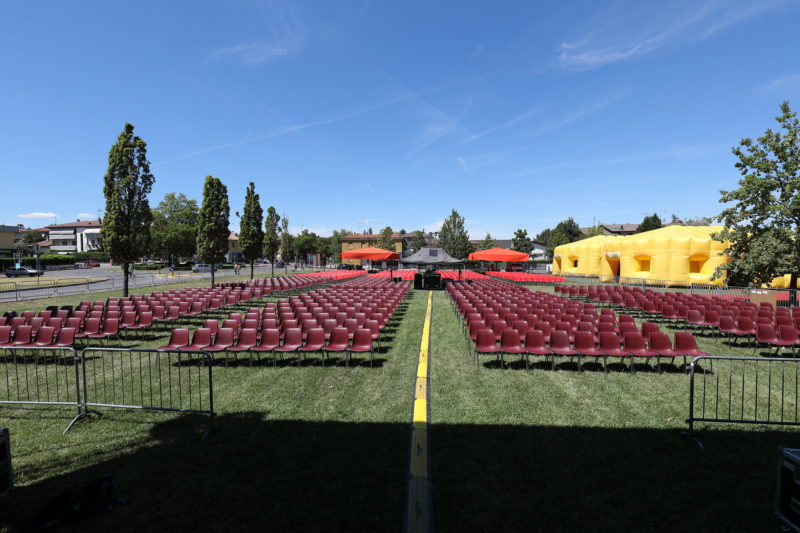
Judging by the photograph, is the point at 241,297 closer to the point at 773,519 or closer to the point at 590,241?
the point at 773,519

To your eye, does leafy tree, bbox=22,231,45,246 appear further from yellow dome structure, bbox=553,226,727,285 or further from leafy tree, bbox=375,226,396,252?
yellow dome structure, bbox=553,226,727,285

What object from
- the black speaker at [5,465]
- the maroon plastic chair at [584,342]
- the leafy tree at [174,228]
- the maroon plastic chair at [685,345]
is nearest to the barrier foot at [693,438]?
the maroon plastic chair at [584,342]

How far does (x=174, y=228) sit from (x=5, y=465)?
8929 cm

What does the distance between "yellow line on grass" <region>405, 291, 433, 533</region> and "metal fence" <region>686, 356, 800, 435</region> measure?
12.2 ft

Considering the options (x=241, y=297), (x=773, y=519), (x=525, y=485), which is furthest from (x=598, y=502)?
(x=241, y=297)

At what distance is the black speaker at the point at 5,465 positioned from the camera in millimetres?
3896

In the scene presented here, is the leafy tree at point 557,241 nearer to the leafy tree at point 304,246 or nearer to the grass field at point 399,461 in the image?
the leafy tree at point 304,246

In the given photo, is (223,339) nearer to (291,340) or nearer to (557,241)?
(291,340)

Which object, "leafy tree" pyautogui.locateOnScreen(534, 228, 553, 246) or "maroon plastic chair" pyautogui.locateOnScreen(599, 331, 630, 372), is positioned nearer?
"maroon plastic chair" pyautogui.locateOnScreen(599, 331, 630, 372)

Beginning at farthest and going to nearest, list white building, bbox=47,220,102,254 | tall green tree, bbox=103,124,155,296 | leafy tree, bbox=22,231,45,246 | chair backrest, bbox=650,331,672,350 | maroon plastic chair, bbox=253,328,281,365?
leafy tree, bbox=22,231,45,246 < white building, bbox=47,220,102,254 < tall green tree, bbox=103,124,155,296 < maroon plastic chair, bbox=253,328,281,365 < chair backrest, bbox=650,331,672,350

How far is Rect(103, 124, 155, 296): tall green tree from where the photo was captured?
19.3 metres

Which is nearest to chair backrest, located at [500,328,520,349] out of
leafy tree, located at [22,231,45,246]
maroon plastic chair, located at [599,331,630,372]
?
maroon plastic chair, located at [599,331,630,372]

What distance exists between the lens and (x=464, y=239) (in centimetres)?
9125

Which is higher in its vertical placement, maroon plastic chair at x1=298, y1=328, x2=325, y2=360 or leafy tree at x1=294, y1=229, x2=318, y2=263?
leafy tree at x1=294, y1=229, x2=318, y2=263
